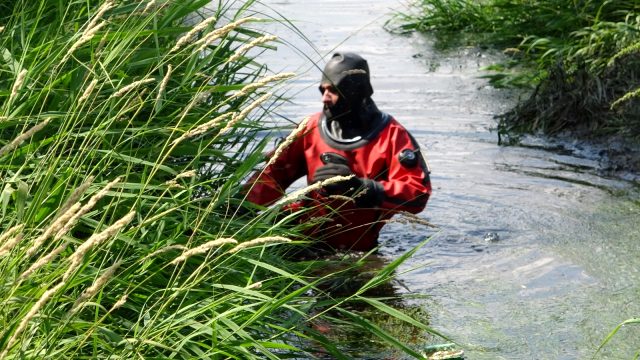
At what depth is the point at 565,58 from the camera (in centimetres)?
1031

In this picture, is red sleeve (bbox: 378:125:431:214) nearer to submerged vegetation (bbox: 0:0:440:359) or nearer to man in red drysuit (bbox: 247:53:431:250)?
man in red drysuit (bbox: 247:53:431:250)

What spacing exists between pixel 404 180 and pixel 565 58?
4.23m

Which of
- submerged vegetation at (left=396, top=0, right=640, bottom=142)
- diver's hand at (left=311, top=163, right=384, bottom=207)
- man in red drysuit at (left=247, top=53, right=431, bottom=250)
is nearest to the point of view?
diver's hand at (left=311, top=163, right=384, bottom=207)

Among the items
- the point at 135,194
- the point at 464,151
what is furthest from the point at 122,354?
the point at 464,151

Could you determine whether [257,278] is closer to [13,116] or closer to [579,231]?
[13,116]

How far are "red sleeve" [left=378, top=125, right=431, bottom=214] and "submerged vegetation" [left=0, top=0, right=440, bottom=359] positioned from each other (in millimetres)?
1623

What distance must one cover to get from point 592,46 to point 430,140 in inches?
63.3

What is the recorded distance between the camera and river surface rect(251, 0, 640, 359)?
573 cm

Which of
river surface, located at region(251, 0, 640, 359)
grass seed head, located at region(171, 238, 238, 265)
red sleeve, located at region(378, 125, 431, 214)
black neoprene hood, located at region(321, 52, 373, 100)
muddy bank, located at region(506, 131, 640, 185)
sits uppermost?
grass seed head, located at region(171, 238, 238, 265)

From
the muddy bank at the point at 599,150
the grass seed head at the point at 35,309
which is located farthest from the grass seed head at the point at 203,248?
the muddy bank at the point at 599,150

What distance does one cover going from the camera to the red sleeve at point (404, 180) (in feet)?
20.8

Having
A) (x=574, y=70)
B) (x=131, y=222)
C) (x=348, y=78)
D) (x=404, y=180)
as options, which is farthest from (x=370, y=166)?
(x=574, y=70)

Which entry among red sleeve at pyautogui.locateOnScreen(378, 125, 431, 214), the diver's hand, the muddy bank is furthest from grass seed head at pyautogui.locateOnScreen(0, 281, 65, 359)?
the muddy bank

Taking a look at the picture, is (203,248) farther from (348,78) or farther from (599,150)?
(599,150)
